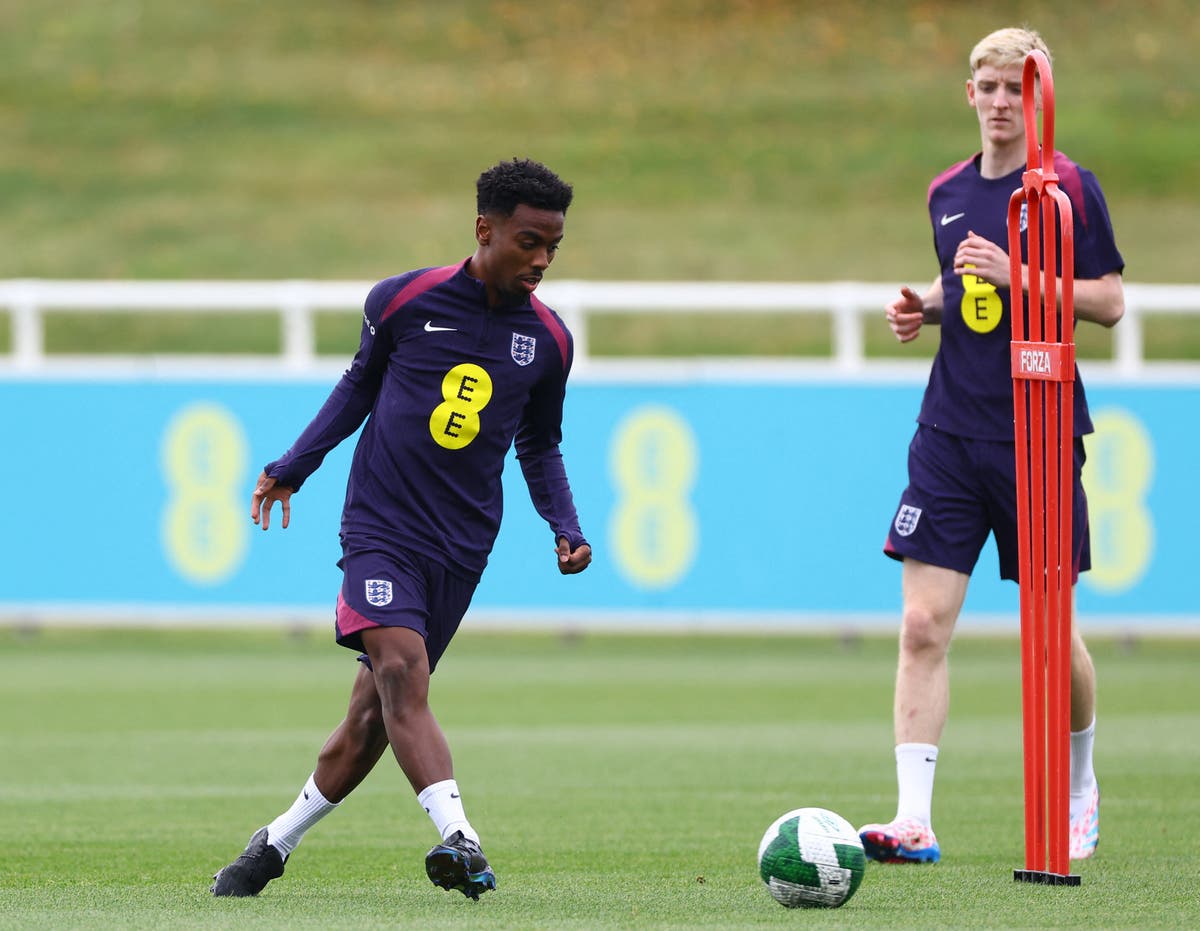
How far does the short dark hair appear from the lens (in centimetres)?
654

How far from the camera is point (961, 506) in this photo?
776 centimetres

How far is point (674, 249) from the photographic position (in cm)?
3056

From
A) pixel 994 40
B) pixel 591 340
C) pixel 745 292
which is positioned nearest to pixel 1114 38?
pixel 591 340

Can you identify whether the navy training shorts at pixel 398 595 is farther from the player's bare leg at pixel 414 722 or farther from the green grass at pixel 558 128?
the green grass at pixel 558 128

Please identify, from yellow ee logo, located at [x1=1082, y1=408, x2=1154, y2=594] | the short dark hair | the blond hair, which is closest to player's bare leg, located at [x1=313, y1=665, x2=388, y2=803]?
the short dark hair

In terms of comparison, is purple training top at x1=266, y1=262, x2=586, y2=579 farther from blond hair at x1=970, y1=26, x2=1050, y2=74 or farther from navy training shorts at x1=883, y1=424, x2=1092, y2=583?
blond hair at x1=970, y1=26, x2=1050, y2=74

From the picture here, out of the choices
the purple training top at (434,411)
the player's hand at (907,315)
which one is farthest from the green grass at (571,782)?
the player's hand at (907,315)

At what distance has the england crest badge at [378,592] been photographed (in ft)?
21.4

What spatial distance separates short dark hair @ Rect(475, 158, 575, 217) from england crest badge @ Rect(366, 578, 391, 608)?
1.05 metres

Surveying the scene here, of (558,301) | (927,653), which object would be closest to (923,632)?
(927,653)

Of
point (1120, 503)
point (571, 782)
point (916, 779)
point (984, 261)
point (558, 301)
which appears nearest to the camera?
point (984, 261)

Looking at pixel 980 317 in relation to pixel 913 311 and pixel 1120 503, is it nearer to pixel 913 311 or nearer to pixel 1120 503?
pixel 913 311

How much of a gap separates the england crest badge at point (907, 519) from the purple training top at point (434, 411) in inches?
55.4

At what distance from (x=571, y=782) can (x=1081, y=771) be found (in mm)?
2504
